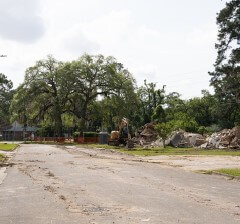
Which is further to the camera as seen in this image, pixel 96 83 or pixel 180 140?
pixel 96 83

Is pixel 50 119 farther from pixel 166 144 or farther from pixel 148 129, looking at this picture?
pixel 166 144

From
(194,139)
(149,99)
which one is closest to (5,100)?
(149,99)

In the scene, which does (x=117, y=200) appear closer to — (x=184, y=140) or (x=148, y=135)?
(x=184, y=140)

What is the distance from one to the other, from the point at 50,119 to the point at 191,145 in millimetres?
36592

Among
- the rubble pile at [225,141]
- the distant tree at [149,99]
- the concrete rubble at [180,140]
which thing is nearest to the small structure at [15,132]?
the distant tree at [149,99]

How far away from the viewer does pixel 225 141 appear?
49344mm

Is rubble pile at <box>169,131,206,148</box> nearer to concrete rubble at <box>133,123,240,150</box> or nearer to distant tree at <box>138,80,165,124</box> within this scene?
concrete rubble at <box>133,123,240,150</box>

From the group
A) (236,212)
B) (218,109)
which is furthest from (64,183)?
(218,109)

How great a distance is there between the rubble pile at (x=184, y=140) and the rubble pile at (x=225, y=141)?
212 centimetres

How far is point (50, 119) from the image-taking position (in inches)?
3265

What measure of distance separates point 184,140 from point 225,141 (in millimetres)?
6697

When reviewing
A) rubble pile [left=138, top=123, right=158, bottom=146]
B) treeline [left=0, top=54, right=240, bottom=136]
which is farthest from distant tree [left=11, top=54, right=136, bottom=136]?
rubble pile [left=138, top=123, right=158, bottom=146]

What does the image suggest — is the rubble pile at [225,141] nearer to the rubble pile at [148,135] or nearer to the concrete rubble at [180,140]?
the concrete rubble at [180,140]

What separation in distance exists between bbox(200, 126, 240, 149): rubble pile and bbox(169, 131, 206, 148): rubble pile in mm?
2116
